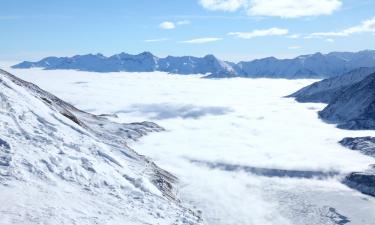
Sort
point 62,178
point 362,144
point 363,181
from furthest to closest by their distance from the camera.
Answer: point 362,144 → point 363,181 → point 62,178

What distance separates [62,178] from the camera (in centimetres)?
7150

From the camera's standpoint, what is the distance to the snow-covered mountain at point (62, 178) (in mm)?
60219

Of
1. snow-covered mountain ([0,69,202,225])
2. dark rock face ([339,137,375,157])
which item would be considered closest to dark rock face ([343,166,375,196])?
dark rock face ([339,137,375,157])

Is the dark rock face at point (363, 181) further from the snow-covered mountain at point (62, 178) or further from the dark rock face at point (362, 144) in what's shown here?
the snow-covered mountain at point (62, 178)

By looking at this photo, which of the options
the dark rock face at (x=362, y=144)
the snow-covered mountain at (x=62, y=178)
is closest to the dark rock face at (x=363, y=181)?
the dark rock face at (x=362, y=144)

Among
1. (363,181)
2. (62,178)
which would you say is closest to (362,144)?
(363,181)

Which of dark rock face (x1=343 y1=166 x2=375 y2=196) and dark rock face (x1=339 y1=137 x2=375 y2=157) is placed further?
dark rock face (x1=339 y1=137 x2=375 y2=157)

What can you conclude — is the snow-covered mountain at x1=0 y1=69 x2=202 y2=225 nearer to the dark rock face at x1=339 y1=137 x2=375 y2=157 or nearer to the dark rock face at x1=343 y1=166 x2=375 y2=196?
the dark rock face at x1=343 y1=166 x2=375 y2=196

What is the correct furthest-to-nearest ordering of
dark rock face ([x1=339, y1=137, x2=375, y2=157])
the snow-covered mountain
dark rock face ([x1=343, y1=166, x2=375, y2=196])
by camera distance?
1. dark rock face ([x1=339, y1=137, x2=375, y2=157])
2. dark rock face ([x1=343, y1=166, x2=375, y2=196])
3. the snow-covered mountain

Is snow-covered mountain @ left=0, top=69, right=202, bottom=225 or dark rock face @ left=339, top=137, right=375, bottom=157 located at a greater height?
snow-covered mountain @ left=0, top=69, right=202, bottom=225

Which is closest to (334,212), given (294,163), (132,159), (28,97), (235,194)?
(235,194)

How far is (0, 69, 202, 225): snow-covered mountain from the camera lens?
198 ft

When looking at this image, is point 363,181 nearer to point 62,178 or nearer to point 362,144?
point 362,144

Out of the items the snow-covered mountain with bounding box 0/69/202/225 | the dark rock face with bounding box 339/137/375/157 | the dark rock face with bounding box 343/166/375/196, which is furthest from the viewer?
the dark rock face with bounding box 339/137/375/157
